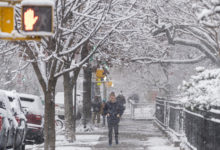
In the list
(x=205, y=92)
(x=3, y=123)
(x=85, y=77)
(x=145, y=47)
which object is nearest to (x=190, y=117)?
(x=205, y=92)

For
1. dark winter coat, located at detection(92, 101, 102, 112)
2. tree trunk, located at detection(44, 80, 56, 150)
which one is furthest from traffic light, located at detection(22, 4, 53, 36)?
dark winter coat, located at detection(92, 101, 102, 112)

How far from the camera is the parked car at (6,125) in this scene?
39.2 feet

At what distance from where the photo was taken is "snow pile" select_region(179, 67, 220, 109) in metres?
11.1

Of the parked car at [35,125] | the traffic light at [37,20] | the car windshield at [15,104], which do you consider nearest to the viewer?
the traffic light at [37,20]

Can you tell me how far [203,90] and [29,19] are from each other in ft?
15.9

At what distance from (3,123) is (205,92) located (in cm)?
426

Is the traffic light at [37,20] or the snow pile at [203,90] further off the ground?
the traffic light at [37,20]

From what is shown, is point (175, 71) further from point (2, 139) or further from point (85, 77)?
point (2, 139)

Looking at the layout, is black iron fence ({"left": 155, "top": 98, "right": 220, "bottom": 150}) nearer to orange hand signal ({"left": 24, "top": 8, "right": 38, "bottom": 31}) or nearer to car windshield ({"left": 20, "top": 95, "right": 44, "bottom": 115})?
orange hand signal ({"left": 24, "top": 8, "right": 38, "bottom": 31})

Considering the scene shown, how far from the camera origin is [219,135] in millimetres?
10125

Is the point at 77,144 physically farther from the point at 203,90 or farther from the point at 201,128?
the point at 203,90

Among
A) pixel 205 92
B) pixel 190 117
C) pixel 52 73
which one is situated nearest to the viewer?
pixel 205 92

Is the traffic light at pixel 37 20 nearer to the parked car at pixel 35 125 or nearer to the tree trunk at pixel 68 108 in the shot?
the parked car at pixel 35 125

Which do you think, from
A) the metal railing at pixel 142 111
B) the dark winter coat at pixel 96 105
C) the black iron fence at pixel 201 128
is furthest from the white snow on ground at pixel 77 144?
the metal railing at pixel 142 111
